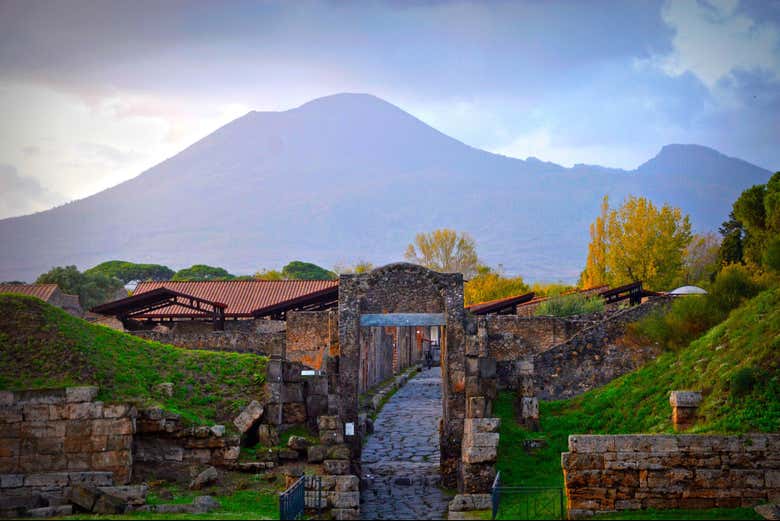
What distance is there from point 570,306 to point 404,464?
19049mm

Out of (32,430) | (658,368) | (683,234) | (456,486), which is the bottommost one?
(456,486)

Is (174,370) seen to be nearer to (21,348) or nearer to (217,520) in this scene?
(21,348)

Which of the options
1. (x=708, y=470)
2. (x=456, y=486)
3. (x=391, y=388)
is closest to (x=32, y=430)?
(x=456, y=486)

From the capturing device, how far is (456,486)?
66.8 ft

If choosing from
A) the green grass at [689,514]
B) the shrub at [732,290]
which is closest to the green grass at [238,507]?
the green grass at [689,514]

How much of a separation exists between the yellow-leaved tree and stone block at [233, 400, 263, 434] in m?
41.4

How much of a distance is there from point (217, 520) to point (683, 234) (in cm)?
5063

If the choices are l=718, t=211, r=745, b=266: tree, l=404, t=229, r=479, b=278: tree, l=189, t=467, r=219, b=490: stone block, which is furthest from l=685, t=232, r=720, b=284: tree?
l=189, t=467, r=219, b=490: stone block

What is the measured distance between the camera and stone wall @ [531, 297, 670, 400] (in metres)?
28.8

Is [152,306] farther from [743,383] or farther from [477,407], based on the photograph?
[743,383]

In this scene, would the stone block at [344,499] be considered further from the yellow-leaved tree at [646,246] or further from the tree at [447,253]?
the tree at [447,253]

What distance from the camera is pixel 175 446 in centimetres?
1894

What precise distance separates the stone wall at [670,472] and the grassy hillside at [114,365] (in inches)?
349

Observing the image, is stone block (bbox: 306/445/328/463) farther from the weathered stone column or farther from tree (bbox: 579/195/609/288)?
tree (bbox: 579/195/609/288)
